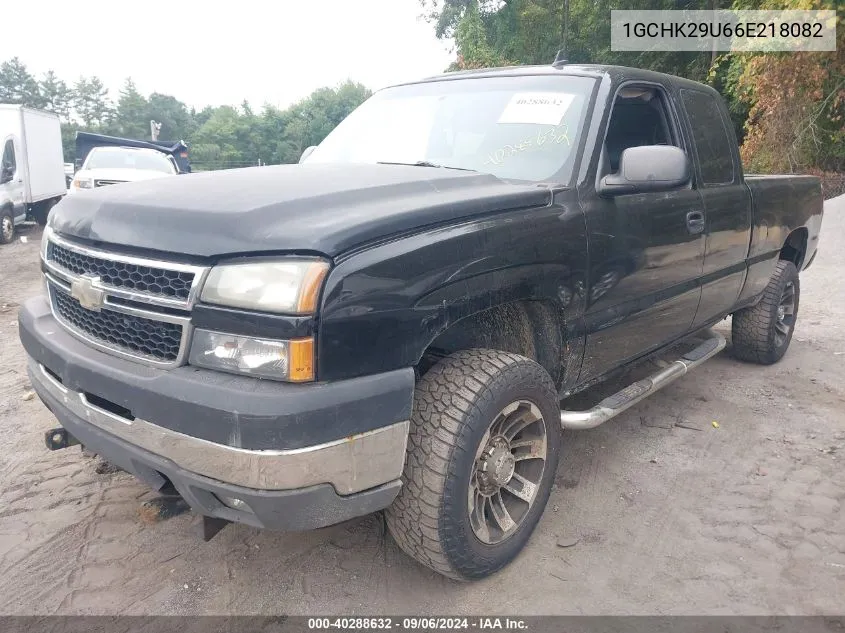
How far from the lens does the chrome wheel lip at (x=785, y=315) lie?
16.4ft

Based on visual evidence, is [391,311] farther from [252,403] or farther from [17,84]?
[17,84]

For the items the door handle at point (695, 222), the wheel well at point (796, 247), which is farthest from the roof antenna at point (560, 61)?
the wheel well at point (796, 247)

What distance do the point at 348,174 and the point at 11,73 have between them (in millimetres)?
97637

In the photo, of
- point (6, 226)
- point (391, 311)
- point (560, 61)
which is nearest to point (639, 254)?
point (560, 61)

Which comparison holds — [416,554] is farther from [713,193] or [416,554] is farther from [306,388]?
[713,193]

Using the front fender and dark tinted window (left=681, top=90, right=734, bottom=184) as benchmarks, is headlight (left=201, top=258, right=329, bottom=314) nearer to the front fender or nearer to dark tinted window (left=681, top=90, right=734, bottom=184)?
the front fender

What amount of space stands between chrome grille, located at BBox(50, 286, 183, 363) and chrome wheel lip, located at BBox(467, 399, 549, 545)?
1067 mm

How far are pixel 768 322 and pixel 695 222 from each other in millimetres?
1885

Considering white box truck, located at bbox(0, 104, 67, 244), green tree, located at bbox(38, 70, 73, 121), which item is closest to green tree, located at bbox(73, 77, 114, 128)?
green tree, located at bbox(38, 70, 73, 121)

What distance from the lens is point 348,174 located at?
255cm

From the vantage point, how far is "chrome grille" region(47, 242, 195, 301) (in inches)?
74.7

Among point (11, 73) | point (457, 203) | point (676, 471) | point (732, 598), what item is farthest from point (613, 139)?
point (11, 73)

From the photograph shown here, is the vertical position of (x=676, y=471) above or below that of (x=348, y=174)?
below

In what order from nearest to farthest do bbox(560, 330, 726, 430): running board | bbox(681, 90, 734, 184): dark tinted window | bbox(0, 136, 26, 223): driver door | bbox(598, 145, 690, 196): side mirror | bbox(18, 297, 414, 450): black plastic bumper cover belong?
1. bbox(18, 297, 414, 450): black plastic bumper cover
2. bbox(598, 145, 690, 196): side mirror
3. bbox(560, 330, 726, 430): running board
4. bbox(681, 90, 734, 184): dark tinted window
5. bbox(0, 136, 26, 223): driver door
